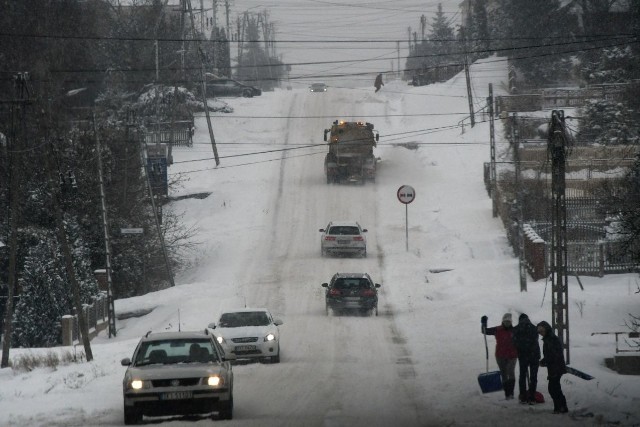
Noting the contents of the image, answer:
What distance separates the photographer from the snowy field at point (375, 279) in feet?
58.2

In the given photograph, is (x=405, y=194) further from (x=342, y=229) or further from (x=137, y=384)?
(x=137, y=384)

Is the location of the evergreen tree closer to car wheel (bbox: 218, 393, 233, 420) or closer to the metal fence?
the metal fence

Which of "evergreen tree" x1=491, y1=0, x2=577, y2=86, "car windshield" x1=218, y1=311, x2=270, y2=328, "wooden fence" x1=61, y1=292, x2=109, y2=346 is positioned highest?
"evergreen tree" x1=491, y1=0, x2=577, y2=86

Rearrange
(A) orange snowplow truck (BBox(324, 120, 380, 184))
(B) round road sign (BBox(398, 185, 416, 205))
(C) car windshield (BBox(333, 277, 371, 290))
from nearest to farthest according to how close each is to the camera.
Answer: (C) car windshield (BBox(333, 277, 371, 290)) → (B) round road sign (BBox(398, 185, 416, 205)) → (A) orange snowplow truck (BBox(324, 120, 380, 184))

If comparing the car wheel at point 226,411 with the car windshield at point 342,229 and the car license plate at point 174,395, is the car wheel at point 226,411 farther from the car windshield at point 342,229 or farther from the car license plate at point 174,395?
the car windshield at point 342,229

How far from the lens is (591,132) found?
59.7 metres

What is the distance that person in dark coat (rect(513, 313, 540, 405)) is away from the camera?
1758 cm

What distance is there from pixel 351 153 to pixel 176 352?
4087 centimetres

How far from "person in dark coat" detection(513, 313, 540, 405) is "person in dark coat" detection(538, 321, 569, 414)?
0.57m

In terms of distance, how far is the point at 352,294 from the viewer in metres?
32.6

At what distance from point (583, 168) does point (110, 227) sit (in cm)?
2449

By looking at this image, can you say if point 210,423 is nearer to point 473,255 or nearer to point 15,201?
point 15,201

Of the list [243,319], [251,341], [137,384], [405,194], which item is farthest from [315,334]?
[405,194]

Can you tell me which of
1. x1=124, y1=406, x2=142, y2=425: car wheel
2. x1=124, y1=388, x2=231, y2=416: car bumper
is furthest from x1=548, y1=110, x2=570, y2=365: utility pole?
x1=124, y1=406, x2=142, y2=425: car wheel
